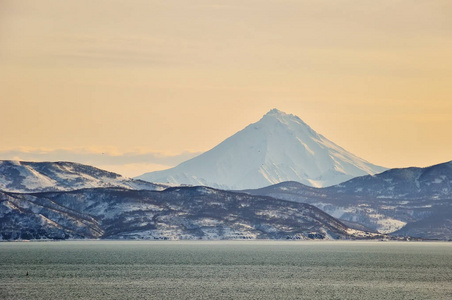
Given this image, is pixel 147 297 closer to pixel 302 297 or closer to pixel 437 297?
pixel 302 297

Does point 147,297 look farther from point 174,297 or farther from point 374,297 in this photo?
point 374,297

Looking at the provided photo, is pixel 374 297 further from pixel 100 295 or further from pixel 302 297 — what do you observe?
pixel 100 295

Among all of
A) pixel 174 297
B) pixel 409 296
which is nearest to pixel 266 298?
pixel 174 297

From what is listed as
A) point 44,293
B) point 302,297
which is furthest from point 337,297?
point 44,293

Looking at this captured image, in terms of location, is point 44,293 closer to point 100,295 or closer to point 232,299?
point 100,295

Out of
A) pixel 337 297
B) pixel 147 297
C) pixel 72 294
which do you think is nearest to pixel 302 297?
pixel 337 297
